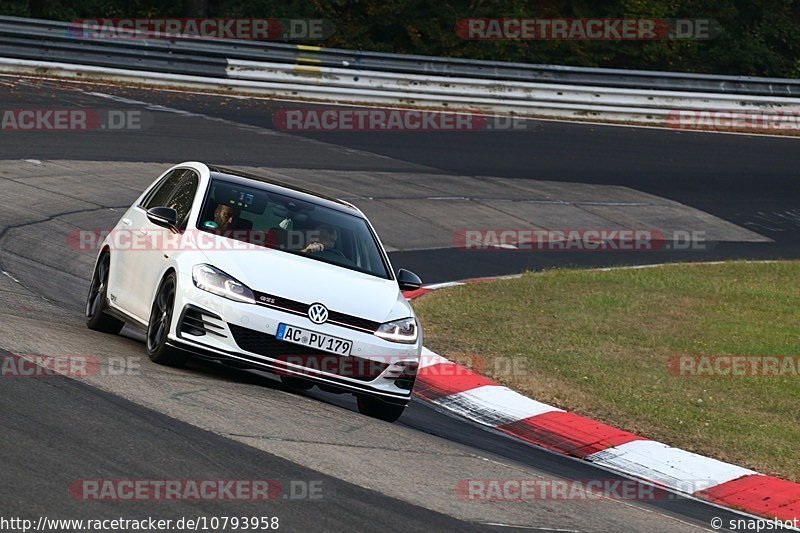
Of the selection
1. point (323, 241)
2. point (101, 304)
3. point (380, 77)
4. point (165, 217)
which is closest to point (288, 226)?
point (323, 241)

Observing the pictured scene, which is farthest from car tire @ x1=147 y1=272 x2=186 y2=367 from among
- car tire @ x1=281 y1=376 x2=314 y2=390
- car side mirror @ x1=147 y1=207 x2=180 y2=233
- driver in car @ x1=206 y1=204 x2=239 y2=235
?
car tire @ x1=281 y1=376 x2=314 y2=390

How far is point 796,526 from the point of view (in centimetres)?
789

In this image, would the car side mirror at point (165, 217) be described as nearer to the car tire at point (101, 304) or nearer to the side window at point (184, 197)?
the side window at point (184, 197)

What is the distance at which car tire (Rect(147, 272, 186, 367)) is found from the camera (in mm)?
8797

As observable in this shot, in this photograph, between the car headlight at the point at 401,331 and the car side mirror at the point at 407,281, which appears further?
the car side mirror at the point at 407,281

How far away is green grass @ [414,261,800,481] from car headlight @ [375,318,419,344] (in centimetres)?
183

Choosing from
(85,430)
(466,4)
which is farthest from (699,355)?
A: (466,4)

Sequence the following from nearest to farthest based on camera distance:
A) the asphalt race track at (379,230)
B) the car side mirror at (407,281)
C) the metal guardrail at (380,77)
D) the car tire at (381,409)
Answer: the asphalt race track at (379,230)
the car tire at (381,409)
the car side mirror at (407,281)
the metal guardrail at (380,77)

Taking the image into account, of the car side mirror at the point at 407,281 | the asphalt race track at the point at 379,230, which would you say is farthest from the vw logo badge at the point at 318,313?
the car side mirror at the point at 407,281

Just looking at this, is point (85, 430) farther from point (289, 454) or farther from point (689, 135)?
point (689, 135)

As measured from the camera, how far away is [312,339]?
28.2 feet

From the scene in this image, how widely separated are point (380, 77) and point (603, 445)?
19153 millimetres

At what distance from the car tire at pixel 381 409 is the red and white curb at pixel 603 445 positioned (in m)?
0.96

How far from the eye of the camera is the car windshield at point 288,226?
31.2 ft
